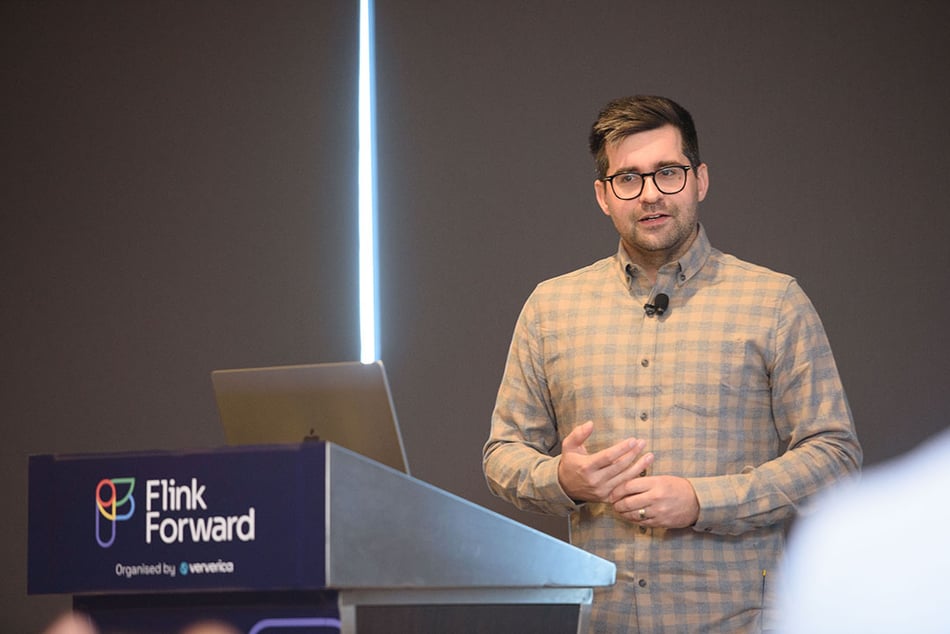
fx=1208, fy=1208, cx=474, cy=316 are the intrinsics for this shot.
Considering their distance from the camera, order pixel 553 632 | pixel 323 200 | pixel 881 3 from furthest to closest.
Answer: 1. pixel 323 200
2. pixel 881 3
3. pixel 553 632

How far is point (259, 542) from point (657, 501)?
101 cm

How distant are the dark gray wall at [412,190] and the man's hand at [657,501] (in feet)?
4.25

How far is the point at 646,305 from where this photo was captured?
2.58 meters

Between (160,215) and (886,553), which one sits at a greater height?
(160,215)

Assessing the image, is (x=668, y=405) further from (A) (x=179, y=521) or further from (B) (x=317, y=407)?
(A) (x=179, y=521)

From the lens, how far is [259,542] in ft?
4.78

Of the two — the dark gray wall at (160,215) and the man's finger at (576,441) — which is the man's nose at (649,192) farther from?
the dark gray wall at (160,215)

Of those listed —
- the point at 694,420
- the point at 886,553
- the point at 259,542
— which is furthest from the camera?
the point at 886,553

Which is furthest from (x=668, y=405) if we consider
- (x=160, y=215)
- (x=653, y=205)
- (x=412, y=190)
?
(x=160, y=215)

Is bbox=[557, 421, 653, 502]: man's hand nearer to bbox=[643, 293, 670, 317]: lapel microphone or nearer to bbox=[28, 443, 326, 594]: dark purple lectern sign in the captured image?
bbox=[643, 293, 670, 317]: lapel microphone

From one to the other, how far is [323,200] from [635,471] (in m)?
2.08

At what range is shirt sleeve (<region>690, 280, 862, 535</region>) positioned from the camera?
232 cm

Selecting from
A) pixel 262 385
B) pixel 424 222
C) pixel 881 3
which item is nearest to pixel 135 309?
pixel 424 222

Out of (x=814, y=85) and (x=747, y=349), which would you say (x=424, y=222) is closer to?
(x=814, y=85)
